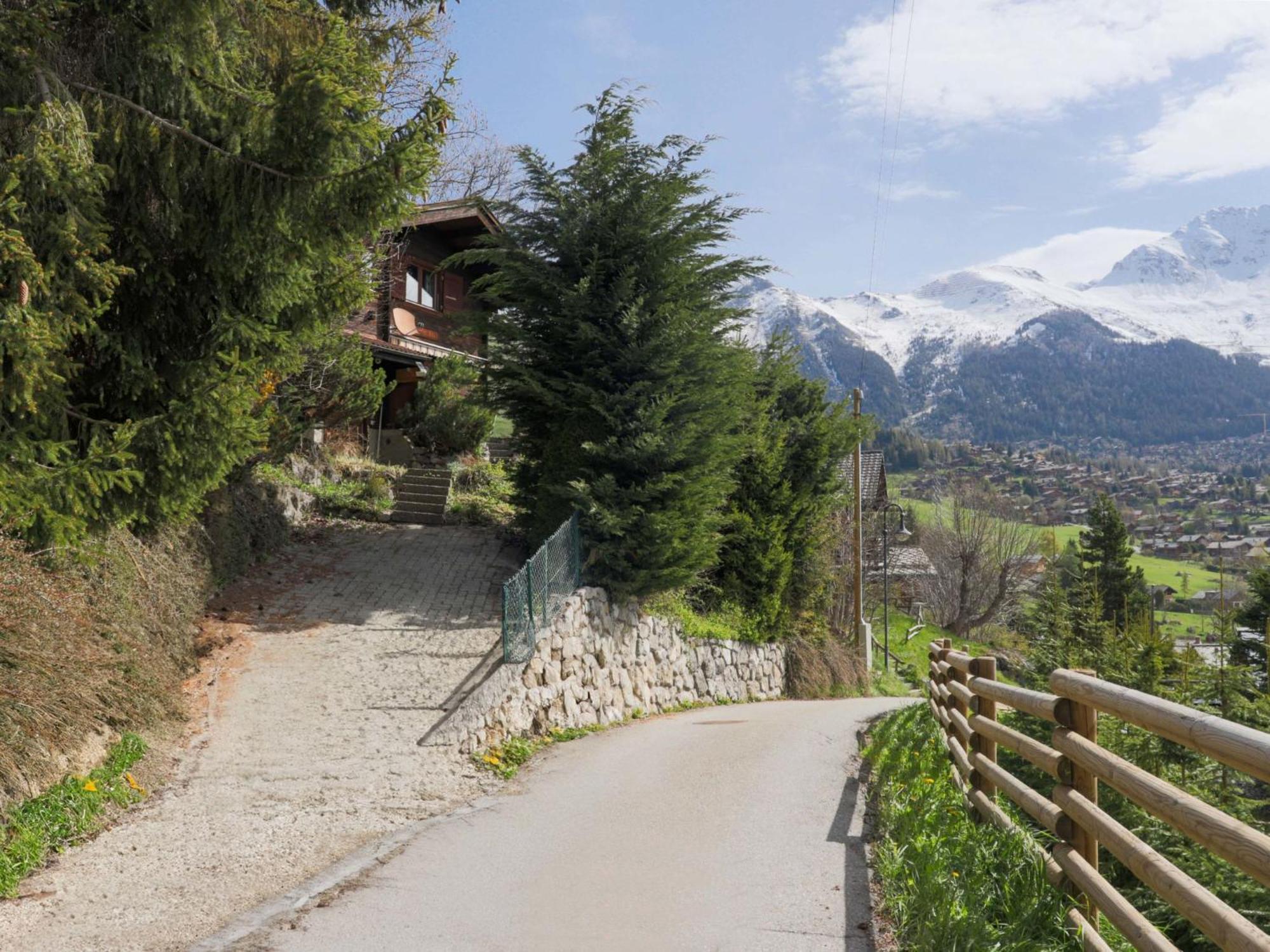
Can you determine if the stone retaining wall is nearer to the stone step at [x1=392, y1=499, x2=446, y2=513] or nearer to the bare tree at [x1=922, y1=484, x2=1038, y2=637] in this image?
the stone step at [x1=392, y1=499, x2=446, y2=513]

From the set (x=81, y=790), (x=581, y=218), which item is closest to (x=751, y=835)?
(x=81, y=790)

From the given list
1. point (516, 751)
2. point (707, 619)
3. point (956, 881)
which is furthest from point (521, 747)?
point (707, 619)

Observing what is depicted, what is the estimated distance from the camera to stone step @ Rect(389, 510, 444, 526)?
19766 mm

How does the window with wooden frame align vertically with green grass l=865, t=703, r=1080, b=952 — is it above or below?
above

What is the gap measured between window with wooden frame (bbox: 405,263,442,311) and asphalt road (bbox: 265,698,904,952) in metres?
18.7

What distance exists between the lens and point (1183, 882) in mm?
3191

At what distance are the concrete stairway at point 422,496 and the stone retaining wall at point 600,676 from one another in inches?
247

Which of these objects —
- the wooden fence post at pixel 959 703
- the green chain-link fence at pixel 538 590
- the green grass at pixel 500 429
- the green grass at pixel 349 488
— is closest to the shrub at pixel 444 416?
the green grass at pixel 349 488

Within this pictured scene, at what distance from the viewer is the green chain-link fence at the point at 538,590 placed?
10961 millimetres

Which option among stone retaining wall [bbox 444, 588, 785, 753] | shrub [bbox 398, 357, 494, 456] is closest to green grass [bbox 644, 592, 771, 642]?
stone retaining wall [bbox 444, 588, 785, 753]

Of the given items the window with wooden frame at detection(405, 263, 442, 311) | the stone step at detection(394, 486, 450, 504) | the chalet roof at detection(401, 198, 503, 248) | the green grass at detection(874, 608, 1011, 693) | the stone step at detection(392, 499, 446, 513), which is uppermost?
the chalet roof at detection(401, 198, 503, 248)

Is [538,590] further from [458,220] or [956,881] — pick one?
[458,220]

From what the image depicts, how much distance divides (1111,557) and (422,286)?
28895mm

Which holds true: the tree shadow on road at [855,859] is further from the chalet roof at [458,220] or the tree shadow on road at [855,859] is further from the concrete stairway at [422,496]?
the chalet roof at [458,220]
